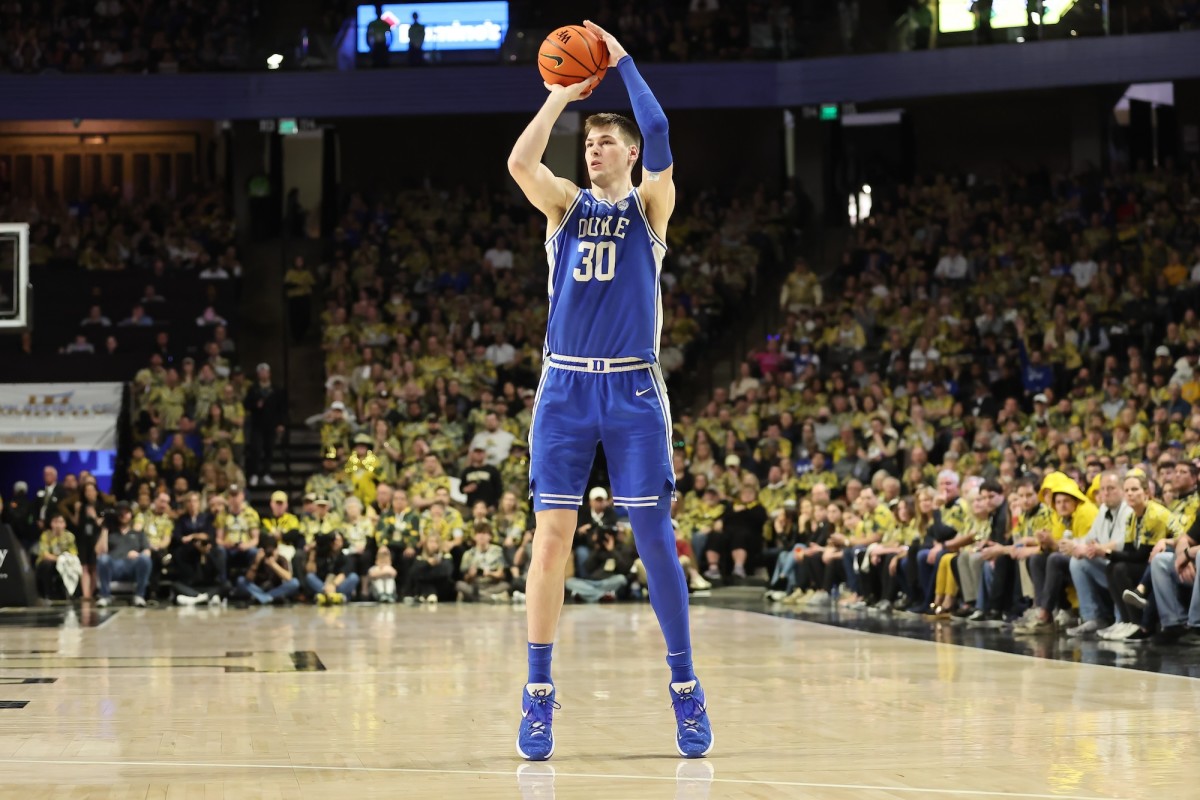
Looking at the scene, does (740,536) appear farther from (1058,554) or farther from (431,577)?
(1058,554)

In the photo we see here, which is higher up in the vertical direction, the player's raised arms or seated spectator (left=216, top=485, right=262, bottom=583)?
the player's raised arms

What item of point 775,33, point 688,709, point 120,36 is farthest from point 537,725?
point 120,36

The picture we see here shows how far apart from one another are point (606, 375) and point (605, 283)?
32cm

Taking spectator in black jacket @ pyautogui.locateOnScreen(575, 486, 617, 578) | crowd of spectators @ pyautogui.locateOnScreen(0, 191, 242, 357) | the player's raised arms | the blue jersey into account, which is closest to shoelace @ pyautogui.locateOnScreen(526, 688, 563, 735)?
the blue jersey

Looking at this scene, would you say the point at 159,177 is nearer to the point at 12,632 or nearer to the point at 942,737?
the point at 12,632

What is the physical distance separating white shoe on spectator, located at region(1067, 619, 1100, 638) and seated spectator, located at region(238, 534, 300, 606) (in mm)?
8517

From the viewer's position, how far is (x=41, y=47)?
2547 cm

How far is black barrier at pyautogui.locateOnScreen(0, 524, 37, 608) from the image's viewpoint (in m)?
16.0

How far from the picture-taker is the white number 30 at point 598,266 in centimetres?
575

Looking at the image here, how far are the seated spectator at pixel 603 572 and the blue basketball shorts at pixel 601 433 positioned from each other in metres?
10.7

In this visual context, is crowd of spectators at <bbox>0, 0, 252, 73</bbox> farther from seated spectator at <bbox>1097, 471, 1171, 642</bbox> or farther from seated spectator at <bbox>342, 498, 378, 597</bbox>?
seated spectator at <bbox>1097, 471, 1171, 642</bbox>

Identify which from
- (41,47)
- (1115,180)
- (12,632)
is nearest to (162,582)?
(12,632)

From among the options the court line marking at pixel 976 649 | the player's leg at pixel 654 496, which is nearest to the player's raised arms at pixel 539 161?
the player's leg at pixel 654 496

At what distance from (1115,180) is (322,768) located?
20941mm
